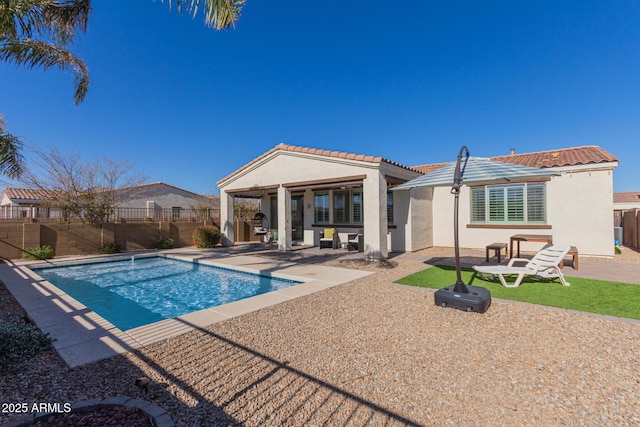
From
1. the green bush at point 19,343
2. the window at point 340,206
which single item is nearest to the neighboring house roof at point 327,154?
the window at point 340,206

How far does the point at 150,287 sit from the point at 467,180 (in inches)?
422

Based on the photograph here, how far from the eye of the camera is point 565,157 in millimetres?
14195

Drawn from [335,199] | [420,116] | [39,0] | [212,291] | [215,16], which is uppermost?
[420,116]

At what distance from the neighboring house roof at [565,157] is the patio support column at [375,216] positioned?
25.6 feet

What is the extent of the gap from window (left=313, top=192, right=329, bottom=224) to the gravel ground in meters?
12.4

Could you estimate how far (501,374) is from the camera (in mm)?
3639

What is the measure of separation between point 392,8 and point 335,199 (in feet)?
34.4

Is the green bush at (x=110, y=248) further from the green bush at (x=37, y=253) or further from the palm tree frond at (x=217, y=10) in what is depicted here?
the palm tree frond at (x=217, y=10)

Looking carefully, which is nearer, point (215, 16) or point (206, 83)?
point (215, 16)

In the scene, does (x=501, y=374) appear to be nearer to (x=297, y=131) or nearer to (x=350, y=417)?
(x=350, y=417)

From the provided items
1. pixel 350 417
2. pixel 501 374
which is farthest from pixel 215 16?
pixel 501 374

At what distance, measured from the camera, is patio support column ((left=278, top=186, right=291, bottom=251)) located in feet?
50.5

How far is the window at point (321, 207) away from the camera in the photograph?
1788 cm

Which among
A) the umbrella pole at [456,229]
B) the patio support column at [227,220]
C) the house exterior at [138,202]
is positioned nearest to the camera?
the umbrella pole at [456,229]
